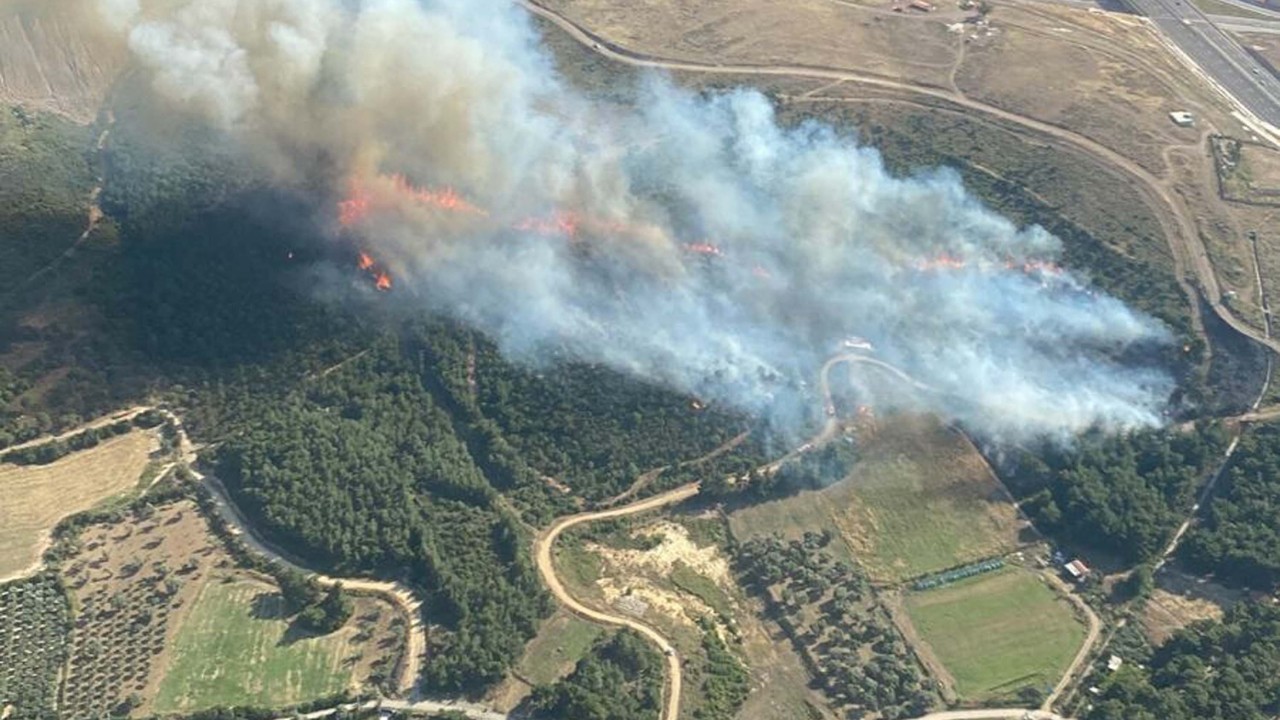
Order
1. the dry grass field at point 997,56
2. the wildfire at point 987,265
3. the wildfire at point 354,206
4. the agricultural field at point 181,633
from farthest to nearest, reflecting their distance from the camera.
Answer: the dry grass field at point 997,56 → the wildfire at point 354,206 → the wildfire at point 987,265 → the agricultural field at point 181,633

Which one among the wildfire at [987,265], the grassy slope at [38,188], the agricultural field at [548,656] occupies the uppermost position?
the wildfire at [987,265]

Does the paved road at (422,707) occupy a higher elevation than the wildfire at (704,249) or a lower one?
lower

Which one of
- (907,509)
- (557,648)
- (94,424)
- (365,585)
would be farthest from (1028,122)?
(94,424)

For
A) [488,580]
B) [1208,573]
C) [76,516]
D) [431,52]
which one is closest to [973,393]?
[1208,573]

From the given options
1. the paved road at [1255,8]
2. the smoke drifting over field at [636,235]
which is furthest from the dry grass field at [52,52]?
the paved road at [1255,8]

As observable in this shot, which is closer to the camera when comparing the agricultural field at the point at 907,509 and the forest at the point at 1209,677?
the forest at the point at 1209,677

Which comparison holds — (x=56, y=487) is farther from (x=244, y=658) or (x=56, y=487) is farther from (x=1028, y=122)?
(x=1028, y=122)

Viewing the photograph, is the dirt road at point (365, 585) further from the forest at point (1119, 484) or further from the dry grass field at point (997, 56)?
the dry grass field at point (997, 56)
